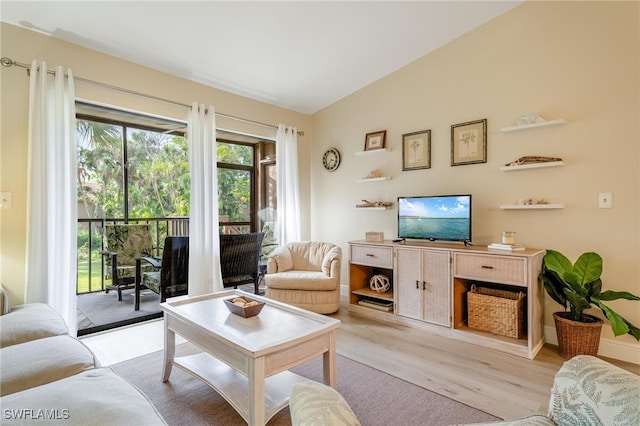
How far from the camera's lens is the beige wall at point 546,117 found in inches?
96.3

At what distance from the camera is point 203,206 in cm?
347

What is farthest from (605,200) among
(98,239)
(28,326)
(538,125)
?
(98,239)

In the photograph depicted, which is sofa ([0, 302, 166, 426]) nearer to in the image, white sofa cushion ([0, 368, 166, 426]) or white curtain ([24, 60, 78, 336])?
white sofa cushion ([0, 368, 166, 426])

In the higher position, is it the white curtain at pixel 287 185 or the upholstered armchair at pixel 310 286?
the white curtain at pixel 287 185

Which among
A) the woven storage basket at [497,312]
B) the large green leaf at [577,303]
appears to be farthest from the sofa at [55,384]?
the large green leaf at [577,303]

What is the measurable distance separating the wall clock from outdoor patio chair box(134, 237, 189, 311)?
212 cm

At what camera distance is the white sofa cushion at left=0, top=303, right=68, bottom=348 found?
1623mm

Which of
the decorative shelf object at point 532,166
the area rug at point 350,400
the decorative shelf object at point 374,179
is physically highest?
the decorative shelf object at point 374,179

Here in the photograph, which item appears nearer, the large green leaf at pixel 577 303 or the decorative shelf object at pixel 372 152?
the large green leaf at pixel 577 303

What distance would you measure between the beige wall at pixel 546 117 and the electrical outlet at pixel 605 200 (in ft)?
0.08

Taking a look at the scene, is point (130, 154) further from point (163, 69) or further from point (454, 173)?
point (454, 173)

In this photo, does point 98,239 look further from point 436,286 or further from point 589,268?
point 589,268

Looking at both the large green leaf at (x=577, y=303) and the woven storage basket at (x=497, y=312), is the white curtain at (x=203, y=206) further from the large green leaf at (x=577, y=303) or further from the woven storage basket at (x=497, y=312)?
the large green leaf at (x=577, y=303)

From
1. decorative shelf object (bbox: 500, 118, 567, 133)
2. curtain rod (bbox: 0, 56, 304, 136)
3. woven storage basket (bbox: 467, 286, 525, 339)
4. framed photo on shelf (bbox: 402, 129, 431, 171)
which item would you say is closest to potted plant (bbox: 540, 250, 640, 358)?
woven storage basket (bbox: 467, 286, 525, 339)
